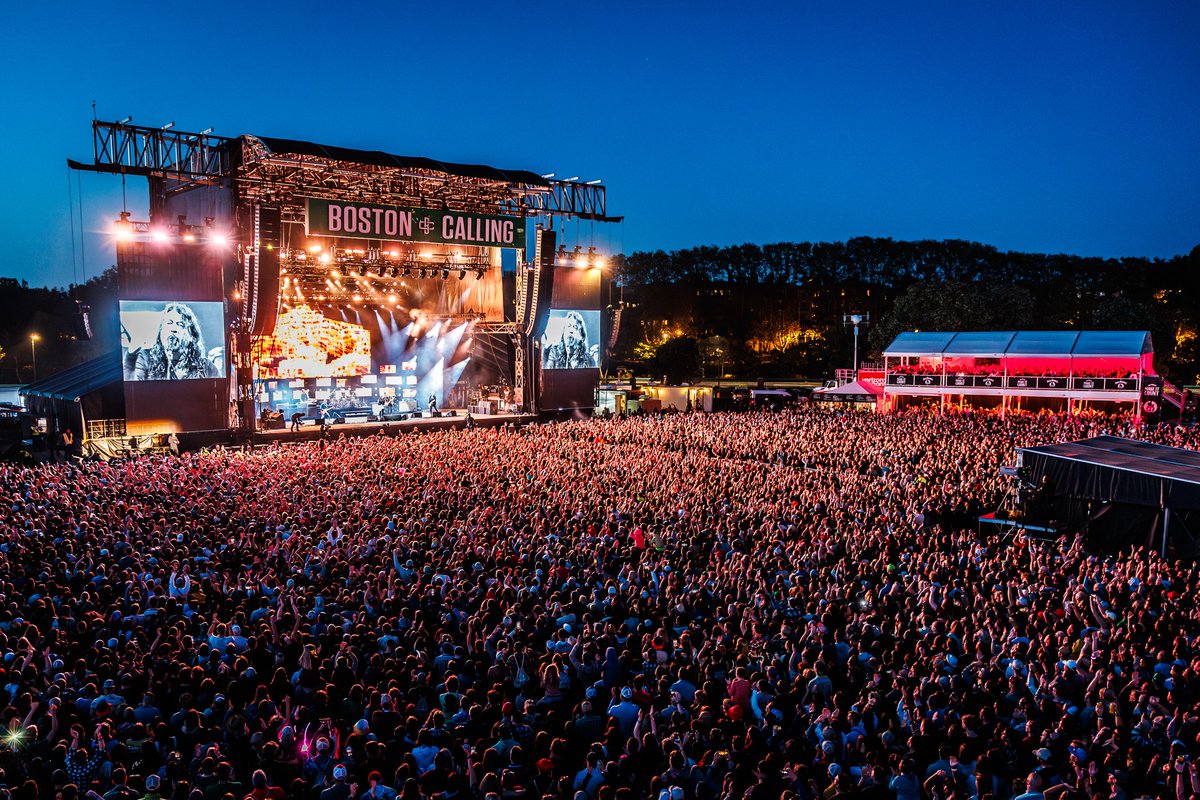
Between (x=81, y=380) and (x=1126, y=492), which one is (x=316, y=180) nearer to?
(x=81, y=380)

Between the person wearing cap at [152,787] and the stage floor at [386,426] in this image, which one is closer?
the person wearing cap at [152,787]

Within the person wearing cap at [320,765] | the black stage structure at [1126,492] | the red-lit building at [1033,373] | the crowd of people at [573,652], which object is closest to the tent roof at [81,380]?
the crowd of people at [573,652]

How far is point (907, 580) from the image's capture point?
899 cm

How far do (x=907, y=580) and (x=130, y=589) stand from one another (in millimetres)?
8188

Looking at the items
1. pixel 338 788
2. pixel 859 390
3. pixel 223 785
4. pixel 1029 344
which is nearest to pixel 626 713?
pixel 338 788

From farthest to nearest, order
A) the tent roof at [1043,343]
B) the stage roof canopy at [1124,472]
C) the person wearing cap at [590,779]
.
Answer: the tent roof at [1043,343] < the stage roof canopy at [1124,472] < the person wearing cap at [590,779]

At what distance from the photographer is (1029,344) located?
32594mm

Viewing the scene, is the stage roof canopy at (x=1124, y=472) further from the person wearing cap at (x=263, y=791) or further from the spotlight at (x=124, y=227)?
the spotlight at (x=124, y=227)

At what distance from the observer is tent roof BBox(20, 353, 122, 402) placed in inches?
915

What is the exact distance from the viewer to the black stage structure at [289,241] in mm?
21062

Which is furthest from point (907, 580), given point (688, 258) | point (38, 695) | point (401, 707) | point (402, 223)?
point (688, 258)

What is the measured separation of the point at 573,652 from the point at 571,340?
24252mm

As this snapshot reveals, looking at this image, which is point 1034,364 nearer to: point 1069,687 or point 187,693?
point 1069,687

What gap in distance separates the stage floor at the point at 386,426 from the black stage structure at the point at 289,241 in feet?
2.54
